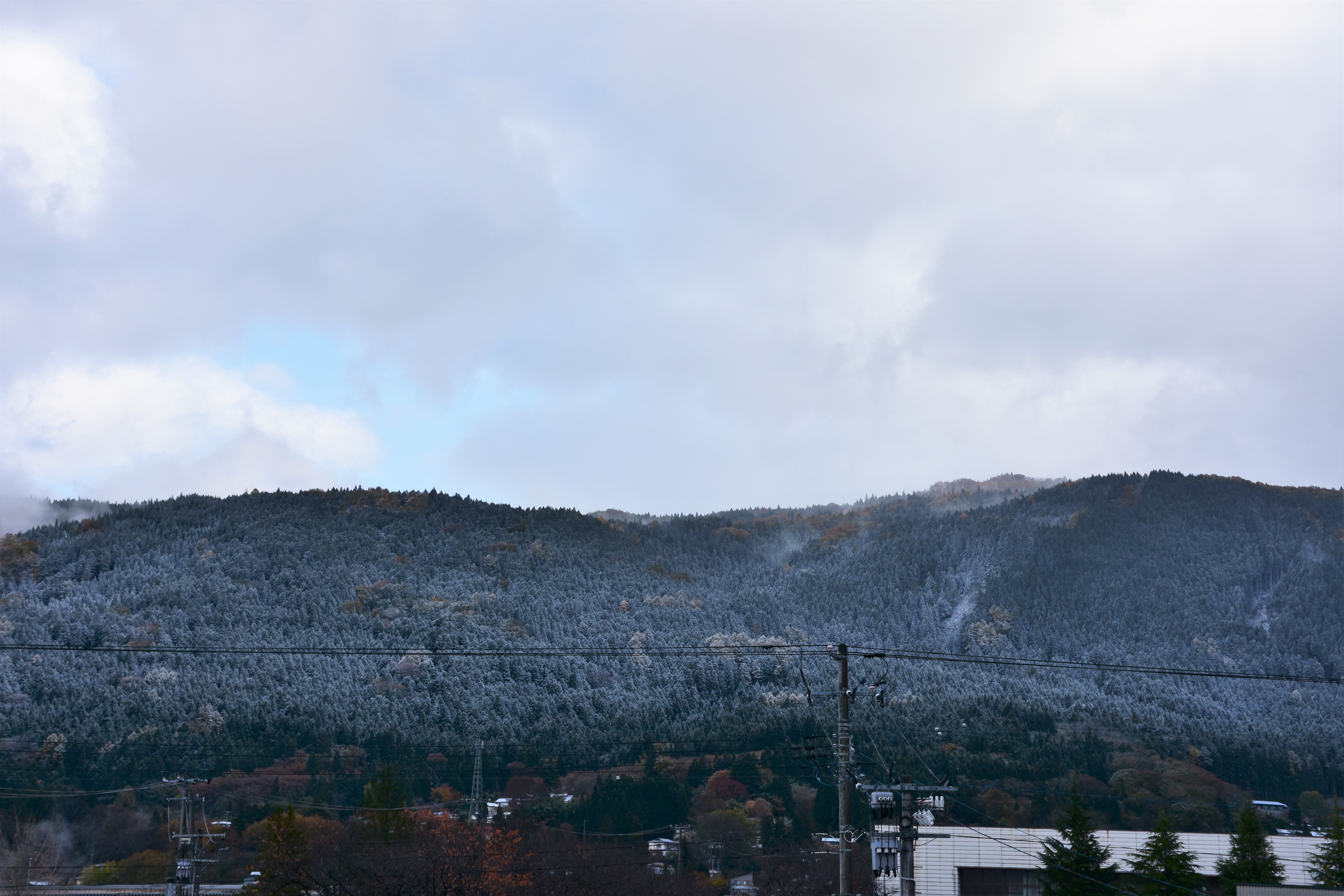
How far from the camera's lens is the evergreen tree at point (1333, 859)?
52281mm

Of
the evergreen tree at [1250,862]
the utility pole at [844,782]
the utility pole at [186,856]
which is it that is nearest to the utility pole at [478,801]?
the utility pole at [186,856]

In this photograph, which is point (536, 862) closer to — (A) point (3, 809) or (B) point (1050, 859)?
(B) point (1050, 859)

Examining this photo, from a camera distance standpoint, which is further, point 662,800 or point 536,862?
point 662,800

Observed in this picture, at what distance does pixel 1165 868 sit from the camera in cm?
5434

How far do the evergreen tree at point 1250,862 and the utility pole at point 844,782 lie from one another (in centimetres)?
2778

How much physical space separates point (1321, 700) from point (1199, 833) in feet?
427

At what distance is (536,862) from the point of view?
210ft

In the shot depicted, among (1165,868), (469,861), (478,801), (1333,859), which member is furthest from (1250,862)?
(478,801)

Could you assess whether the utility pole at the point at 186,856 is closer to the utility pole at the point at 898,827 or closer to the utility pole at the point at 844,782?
the utility pole at the point at 844,782

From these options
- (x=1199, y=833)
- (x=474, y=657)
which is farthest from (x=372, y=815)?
(x=474, y=657)

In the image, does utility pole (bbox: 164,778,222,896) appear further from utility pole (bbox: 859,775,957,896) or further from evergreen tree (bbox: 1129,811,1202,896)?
evergreen tree (bbox: 1129,811,1202,896)

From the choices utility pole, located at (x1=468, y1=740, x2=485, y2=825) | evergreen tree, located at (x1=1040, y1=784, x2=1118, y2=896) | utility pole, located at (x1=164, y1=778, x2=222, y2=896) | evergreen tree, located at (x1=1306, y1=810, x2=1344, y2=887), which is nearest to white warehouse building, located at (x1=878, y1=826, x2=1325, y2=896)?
evergreen tree, located at (x1=1040, y1=784, x2=1118, y2=896)

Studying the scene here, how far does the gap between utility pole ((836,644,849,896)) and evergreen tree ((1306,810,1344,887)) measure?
2840 centimetres

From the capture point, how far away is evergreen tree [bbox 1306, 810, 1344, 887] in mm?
52281
